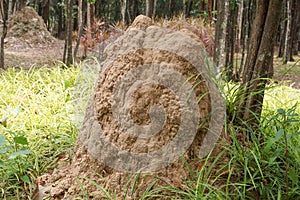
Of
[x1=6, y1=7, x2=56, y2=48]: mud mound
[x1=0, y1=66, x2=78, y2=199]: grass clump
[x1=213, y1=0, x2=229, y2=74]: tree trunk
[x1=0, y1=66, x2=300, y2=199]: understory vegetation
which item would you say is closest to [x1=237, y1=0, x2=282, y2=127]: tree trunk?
[x1=0, y1=66, x2=300, y2=199]: understory vegetation

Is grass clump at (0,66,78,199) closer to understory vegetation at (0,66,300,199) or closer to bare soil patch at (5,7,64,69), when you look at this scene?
understory vegetation at (0,66,300,199)

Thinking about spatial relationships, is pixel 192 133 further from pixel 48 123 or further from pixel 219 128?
pixel 48 123

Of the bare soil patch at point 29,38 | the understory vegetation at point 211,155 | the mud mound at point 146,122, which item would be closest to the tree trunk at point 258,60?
the understory vegetation at point 211,155

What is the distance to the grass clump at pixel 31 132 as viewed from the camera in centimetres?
239

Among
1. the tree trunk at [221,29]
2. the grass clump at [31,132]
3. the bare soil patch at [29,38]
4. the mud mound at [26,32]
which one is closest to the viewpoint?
the grass clump at [31,132]

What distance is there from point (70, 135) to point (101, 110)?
0.78 m

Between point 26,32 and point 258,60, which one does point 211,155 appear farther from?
point 26,32

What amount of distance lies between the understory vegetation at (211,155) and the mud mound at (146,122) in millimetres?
98

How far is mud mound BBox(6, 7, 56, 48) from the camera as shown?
11969 mm

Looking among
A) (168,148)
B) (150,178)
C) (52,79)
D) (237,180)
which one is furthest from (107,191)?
(52,79)

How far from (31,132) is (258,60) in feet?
6.33

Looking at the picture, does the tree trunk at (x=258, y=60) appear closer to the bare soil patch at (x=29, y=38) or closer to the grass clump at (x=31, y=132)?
the grass clump at (x=31, y=132)

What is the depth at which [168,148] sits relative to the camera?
198 centimetres

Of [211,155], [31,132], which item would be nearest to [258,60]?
[211,155]
